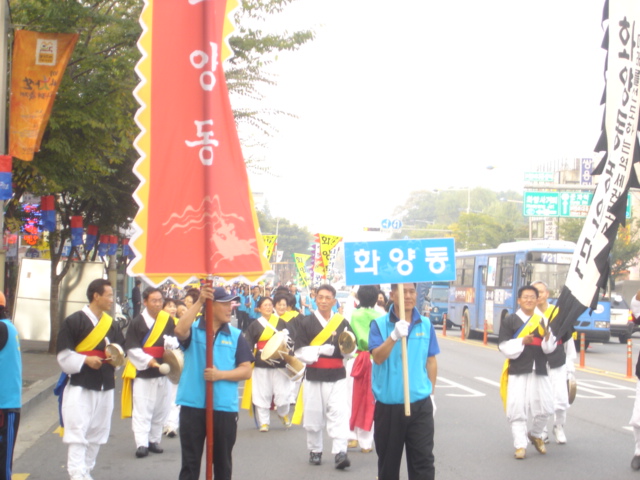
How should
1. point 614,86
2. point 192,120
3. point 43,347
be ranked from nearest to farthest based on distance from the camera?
point 192,120 → point 614,86 → point 43,347

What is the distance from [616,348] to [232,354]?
25396 millimetres

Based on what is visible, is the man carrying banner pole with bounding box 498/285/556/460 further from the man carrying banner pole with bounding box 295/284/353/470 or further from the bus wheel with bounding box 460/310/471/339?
the bus wheel with bounding box 460/310/471/339

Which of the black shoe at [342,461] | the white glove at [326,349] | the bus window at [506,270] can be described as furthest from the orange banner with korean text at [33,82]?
the bus window at [506,270]

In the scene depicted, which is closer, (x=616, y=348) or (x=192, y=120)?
(x=192, y=120)

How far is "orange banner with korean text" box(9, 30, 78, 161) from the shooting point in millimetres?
11305

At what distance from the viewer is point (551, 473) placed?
27.7 feet

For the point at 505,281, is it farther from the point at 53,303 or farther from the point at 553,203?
the point at 53,303

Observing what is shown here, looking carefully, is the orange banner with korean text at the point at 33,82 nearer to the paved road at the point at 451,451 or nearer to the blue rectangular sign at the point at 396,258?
the paved road at the point at 451,451

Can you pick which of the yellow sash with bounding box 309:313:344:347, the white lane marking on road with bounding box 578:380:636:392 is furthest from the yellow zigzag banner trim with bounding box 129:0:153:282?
the white lane marking on road with bounding box 578:380:636:392

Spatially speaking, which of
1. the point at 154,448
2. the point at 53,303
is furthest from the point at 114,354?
the point at 53,303

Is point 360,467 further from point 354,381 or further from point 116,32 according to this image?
point 116,32

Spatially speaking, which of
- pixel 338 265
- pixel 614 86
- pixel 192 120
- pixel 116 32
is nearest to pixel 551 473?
pixel 614 86

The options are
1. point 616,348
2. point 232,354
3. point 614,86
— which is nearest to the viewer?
point 232,354

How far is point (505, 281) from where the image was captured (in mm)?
27906
